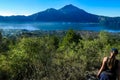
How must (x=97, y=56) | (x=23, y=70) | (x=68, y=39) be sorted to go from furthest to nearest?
(x=68, y=39) < (x=97, y=56) < (x=23, y=70)

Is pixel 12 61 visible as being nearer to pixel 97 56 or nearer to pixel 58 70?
pixel 58 70

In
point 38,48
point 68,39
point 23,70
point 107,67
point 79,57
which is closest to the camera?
point 107,67

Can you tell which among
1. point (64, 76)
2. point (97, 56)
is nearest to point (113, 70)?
point (64, 76)

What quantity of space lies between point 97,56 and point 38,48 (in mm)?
5928

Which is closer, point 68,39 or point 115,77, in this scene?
point 115,77

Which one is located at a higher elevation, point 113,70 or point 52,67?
point 113,70

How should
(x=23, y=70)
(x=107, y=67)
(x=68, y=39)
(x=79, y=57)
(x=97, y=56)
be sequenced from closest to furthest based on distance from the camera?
1. (x=107, y=67)
2. (x=23, y=70)
3. (x=79, y=57)
4. (x=97, y=56)
5. (x=68, y=39)

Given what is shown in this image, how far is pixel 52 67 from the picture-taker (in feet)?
34.9

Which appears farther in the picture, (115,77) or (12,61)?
(12,61)

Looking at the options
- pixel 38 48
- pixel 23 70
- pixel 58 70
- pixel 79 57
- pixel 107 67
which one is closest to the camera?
pixel 107 67

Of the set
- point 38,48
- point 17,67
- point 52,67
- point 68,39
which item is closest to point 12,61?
point 17,67

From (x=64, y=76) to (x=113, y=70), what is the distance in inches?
164

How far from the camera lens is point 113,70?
639cm

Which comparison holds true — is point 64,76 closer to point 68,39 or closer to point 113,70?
point 113,70
